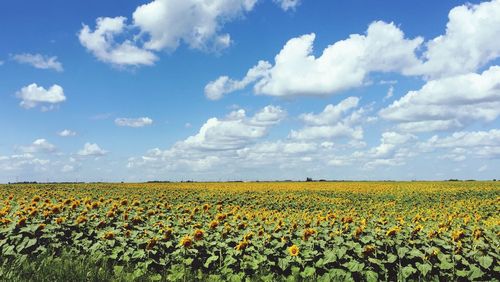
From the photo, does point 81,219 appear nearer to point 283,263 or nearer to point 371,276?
point 283,263

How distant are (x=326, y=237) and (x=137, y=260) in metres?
3.89

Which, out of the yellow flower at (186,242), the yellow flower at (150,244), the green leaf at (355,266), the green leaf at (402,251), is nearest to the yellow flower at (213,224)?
the yellow flower at (186,242)

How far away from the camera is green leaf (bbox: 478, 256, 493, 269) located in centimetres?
729

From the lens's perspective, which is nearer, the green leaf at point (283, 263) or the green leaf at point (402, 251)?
the green leaf at point (402, 251)

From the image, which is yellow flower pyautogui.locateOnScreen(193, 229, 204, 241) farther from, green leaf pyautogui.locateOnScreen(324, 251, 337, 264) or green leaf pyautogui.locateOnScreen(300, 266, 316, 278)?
green leaf pyautogui.locateOnScreen(324, 251, 337, 264)

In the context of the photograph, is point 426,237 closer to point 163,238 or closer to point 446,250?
point 446,250

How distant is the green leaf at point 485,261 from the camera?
7.29m

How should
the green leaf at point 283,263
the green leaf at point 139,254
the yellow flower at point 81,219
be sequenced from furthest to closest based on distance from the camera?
the yellow flower at point 81,219 → the green leaf at point 139,254 → the green leaf at point 283,263

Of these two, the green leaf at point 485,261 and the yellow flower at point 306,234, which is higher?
the yellow flower at point 306,234

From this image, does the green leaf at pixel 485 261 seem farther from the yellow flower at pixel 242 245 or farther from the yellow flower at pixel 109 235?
the yellow flower at pixel 109 235

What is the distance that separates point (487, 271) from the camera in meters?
7.62

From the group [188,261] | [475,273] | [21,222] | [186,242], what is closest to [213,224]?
[186,242]

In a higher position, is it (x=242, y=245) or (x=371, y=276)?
(x=242, y=245)

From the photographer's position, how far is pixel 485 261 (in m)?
7.39
